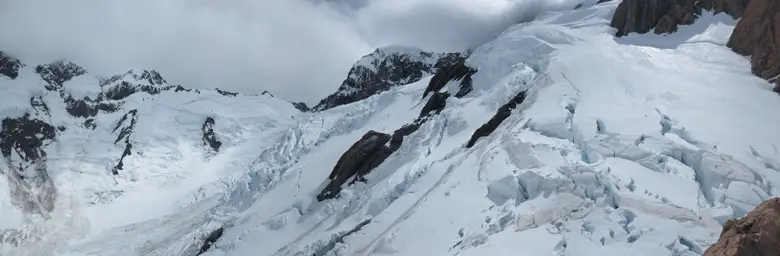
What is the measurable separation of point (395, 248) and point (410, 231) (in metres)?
1.24

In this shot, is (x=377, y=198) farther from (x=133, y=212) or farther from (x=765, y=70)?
(x=133, y=212)

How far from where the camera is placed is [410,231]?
31750 mm

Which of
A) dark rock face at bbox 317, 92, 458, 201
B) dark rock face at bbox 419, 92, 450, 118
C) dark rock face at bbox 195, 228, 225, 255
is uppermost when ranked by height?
dark rock face at bbox 419, 92, 450, 118

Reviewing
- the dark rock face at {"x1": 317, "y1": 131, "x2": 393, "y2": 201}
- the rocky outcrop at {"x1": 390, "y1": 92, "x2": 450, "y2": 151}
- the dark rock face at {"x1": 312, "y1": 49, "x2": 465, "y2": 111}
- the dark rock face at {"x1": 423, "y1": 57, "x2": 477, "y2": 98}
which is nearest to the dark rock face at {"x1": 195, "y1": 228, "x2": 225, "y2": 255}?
the dark rock face at {"x1": 317, "y1": 131, "x2": 393, "y2": 201}

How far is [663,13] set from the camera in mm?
51938

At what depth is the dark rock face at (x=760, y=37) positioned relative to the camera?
1503 inches

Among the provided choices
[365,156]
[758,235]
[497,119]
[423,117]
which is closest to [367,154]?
[365,156]

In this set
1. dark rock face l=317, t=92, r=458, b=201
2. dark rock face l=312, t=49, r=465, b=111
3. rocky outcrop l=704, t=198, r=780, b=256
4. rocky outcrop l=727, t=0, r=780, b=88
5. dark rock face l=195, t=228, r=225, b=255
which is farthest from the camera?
dark rock face l=312, t=49, r=465, b=111

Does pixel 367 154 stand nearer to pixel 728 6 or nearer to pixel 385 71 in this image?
pixel 728 6

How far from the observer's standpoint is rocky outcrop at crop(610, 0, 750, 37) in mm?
50188

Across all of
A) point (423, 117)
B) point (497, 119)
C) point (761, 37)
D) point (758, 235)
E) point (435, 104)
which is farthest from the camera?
point (435, 104)

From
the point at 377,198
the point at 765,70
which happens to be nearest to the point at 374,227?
the point at 377,198

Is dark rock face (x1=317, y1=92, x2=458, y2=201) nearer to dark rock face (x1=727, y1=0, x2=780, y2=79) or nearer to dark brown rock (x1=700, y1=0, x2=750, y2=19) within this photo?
dark rock face (x1=727, y1=0, x2=780, y2=79)

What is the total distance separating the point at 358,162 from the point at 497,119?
11.4 meters
